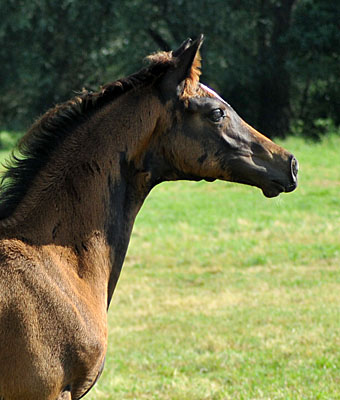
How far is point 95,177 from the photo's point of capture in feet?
11.2

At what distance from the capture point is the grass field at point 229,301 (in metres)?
5.56

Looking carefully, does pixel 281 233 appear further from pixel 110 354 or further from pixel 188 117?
pixel 188 117

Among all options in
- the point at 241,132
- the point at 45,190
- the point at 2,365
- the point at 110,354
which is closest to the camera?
the point at 2,365

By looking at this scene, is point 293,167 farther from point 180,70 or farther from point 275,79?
point 275,79

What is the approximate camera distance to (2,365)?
115 inches

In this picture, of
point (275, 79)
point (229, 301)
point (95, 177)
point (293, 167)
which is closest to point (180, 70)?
point (95, 177)

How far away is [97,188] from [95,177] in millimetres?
52

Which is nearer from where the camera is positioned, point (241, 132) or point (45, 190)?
point (45, 190)

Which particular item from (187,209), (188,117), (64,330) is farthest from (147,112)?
(187,209)

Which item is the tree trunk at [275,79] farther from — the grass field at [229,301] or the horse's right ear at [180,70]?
the horse's right ear at [180,70]

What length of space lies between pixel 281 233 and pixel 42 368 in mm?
8071

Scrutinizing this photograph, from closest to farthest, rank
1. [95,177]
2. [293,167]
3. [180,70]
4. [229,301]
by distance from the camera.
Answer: [95,177] → [180,70] → [293,167] → [229,301]

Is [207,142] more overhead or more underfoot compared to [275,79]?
more overhead

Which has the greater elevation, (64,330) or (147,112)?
(147,112)
